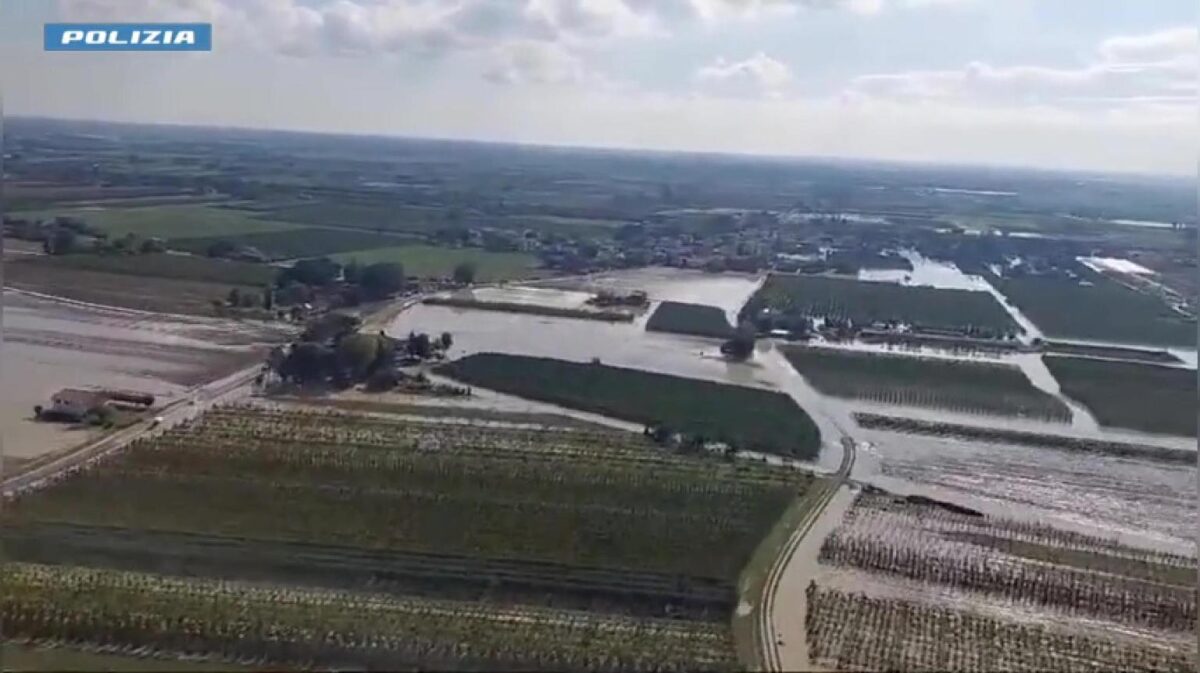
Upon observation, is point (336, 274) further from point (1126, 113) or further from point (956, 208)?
point (1126, 113)

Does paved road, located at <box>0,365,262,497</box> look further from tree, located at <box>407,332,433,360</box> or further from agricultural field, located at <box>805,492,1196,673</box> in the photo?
agricultural field, located at <box>805,492,1196,673</box>

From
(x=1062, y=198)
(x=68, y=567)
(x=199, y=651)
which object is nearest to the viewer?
(x=199, y=651)

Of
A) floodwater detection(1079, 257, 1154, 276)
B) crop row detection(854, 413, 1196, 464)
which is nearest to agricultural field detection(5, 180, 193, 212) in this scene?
crop row detection(854, 413, 1196, 464)

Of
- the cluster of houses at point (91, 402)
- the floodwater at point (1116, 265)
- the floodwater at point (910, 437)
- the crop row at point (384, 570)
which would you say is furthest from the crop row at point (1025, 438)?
the cluster of houses at point (91, 402)

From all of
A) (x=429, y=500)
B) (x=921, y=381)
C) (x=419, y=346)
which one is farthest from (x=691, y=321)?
(x=429, y=500)

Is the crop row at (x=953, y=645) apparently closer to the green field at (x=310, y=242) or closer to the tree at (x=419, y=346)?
the tree at (x=419, y=346)

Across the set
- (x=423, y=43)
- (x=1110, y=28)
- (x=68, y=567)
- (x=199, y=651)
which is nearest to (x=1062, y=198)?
(x=1110, y=28)
